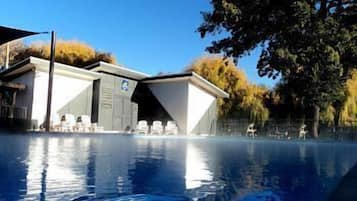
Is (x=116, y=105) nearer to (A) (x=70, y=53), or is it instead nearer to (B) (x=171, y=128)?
(B) (x=171, y=128)

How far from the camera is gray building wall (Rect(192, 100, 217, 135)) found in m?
23.1

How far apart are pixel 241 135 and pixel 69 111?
31.5ft

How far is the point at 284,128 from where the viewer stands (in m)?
22.4

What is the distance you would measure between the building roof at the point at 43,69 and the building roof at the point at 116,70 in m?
0.52

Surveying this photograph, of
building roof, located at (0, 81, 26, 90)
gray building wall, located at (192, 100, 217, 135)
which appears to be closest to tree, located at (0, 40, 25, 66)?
building roof, located at (0, 81, 26, 90)

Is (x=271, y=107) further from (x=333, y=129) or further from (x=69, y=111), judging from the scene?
(x=69, y=111)

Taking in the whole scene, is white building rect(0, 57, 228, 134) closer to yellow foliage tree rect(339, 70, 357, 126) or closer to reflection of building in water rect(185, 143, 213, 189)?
yellow foliage tree rect(339, 70, 357, 126)

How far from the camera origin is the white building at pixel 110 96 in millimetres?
18000

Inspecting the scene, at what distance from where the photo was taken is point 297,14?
42.1ft

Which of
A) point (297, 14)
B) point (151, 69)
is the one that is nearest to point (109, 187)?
point (297, 14)

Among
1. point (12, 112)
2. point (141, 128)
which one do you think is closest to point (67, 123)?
point (12, 112)

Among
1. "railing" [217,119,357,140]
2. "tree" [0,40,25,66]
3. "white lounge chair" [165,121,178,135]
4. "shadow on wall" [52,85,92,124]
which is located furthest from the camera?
"tree" [0,40,25,66]

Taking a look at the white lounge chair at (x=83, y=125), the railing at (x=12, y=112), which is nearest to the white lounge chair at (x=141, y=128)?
the white lounge chair at (x=83, y=125)

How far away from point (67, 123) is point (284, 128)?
1160 centimetres
